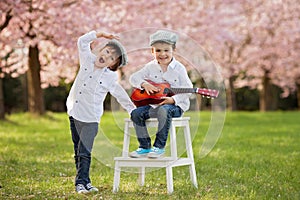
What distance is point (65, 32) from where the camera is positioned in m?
12.9

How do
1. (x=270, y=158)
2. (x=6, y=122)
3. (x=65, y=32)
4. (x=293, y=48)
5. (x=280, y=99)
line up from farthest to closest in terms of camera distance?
1. (x=280, y=99)
2. (x=293, y=48)
3. (x=6, y=122)
4. (x=65, y=32)
5. (x=270, y=158)

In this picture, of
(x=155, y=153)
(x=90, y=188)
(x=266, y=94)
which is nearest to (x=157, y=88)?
(x=155, y=153)

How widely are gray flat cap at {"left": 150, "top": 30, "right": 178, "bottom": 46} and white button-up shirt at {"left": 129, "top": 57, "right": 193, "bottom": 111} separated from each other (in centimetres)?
20

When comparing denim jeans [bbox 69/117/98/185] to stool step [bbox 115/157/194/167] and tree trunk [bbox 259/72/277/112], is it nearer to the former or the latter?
stool step [bbox 115/157/194/167]

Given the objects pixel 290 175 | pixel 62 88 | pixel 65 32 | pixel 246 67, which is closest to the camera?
pixel 290 175

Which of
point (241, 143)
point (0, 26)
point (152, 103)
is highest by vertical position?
point (0, 26)

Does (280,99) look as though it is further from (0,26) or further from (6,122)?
(0,26)

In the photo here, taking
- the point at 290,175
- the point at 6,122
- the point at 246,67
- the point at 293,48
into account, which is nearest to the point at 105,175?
the point at 290,175

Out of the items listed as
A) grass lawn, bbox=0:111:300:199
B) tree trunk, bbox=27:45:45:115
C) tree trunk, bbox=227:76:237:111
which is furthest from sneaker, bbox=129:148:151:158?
tree trunk, bbox=227:76:237:111

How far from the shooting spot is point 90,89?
18.0 ft

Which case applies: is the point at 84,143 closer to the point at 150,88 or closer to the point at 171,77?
the point at 150,88

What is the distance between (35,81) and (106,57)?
37.1ft

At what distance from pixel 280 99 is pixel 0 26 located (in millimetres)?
23883

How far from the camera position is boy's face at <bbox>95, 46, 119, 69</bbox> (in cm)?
550
